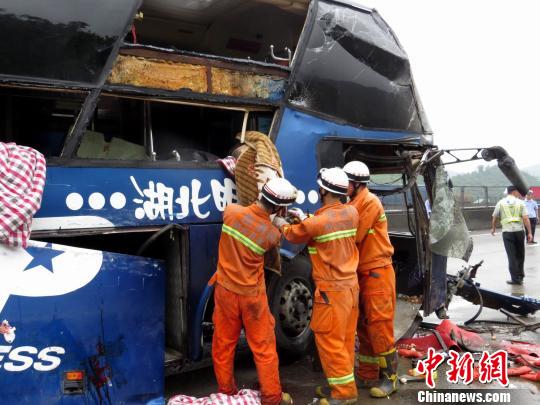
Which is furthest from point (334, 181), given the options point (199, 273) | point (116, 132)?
point (116, 132)

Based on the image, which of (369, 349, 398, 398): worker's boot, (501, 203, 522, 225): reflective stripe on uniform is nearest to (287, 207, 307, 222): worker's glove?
(369, 349, 398, 398): worker's boot

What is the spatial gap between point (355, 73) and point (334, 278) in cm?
211

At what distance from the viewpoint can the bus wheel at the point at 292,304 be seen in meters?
4.82

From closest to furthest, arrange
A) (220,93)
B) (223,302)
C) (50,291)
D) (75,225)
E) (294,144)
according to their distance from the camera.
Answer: (50,291)
(75,225)
(223,302)
(220,93)
(294,144)

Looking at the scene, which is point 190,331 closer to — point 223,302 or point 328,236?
point 223,302

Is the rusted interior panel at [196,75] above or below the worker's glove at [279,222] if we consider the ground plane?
above

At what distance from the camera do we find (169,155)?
4.45 meters

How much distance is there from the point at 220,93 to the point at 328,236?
1431 mm

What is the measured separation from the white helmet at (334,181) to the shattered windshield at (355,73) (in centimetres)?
82

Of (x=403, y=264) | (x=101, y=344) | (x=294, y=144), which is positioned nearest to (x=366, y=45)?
(x=294, y=144)

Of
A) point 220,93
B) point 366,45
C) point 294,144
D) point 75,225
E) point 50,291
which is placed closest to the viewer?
point 50,291

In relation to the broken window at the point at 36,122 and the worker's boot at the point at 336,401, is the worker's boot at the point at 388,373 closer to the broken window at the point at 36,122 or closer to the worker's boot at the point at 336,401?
the worker's boot at the point at 336,401

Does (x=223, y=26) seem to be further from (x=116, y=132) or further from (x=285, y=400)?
(x=285, y=400)

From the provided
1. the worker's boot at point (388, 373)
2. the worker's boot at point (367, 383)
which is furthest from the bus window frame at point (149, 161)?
the worker's boot at point (367, 383)
